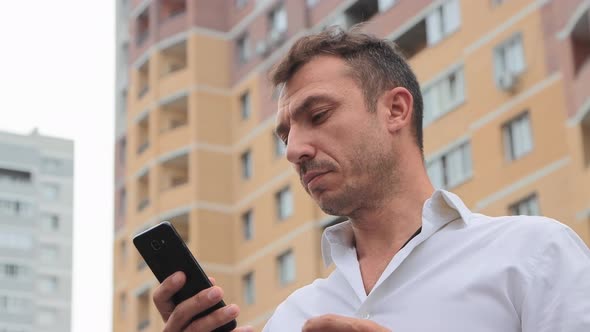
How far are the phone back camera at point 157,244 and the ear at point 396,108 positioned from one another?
0.79 meters

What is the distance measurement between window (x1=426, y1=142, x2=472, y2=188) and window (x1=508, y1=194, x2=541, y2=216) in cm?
199

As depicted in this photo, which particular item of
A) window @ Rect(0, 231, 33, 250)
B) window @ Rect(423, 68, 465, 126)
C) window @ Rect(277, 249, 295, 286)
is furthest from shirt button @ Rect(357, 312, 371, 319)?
window @ Rect(0, 231, 33, 250)

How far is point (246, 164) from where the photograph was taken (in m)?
42.9

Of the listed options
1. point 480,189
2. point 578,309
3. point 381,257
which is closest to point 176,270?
point 381,257

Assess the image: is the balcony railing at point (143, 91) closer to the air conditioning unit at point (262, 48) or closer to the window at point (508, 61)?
the air conditioning unit at point (262, 48)

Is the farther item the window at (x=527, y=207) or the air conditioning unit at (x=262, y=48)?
the air conditioning unit at (x=262, y=48)

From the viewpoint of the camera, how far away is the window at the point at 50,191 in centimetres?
10062

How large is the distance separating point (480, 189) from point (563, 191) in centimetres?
278

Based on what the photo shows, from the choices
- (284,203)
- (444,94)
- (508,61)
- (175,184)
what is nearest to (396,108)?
(508,61)

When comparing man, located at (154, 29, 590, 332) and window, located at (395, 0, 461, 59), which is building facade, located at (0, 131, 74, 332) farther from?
man, located at (154, 29, 590, 332)

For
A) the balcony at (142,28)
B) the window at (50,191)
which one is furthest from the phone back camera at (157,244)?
the window at (50,191)

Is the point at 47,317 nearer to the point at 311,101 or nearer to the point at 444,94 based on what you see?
the point at 444,94

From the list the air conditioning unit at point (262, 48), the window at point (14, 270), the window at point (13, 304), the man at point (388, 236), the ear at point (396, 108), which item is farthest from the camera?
the window at point (13, 304)

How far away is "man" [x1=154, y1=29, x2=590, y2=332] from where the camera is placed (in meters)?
3.41
